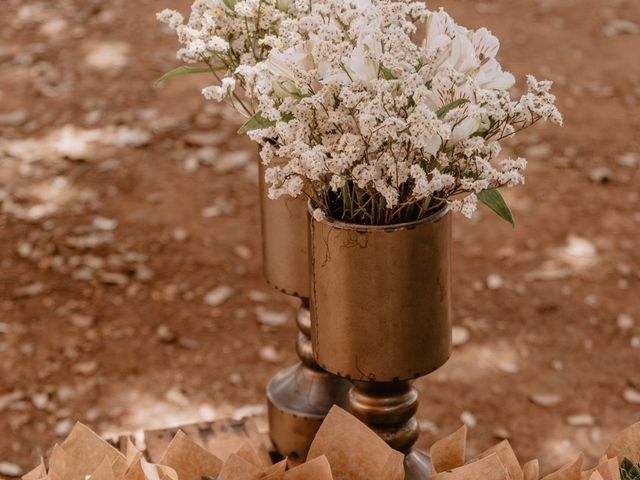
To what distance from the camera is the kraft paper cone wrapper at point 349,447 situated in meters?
1.37

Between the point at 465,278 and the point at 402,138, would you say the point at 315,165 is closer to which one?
the point at 402,138

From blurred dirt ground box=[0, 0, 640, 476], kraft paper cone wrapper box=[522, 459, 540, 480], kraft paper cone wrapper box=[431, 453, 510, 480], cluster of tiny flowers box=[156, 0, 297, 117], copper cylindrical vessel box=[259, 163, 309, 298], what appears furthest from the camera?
blurred dirt ground box=[0, 0, 640, 476]

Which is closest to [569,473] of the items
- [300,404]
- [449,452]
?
A: [449,452]

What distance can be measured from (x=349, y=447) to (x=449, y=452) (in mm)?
144

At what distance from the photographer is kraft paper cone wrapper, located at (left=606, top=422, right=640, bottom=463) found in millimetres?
1409

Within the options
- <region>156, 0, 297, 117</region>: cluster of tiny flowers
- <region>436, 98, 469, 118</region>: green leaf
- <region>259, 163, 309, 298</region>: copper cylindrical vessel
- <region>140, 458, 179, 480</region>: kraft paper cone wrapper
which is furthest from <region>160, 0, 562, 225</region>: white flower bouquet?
<region>140, 458, 179, 480</region>: kraft paper cone wrapper

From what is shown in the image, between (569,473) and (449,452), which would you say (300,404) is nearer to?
(449,452)

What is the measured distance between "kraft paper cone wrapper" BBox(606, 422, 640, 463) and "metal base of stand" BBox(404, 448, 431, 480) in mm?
313

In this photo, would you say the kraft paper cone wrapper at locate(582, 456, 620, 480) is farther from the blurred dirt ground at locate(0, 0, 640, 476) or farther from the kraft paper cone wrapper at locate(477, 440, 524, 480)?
the blurred dirt ground at locate(0, 0, 640, 476)

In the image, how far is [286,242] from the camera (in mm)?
1750

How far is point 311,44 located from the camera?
4.59 feet

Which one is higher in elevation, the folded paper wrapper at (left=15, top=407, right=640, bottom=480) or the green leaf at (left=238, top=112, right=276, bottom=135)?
the green leaf at (left=238, top=112, right=276, bottom=135)

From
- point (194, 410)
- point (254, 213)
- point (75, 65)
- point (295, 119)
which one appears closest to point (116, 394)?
point (194, 410)

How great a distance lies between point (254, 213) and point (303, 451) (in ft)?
7.49
